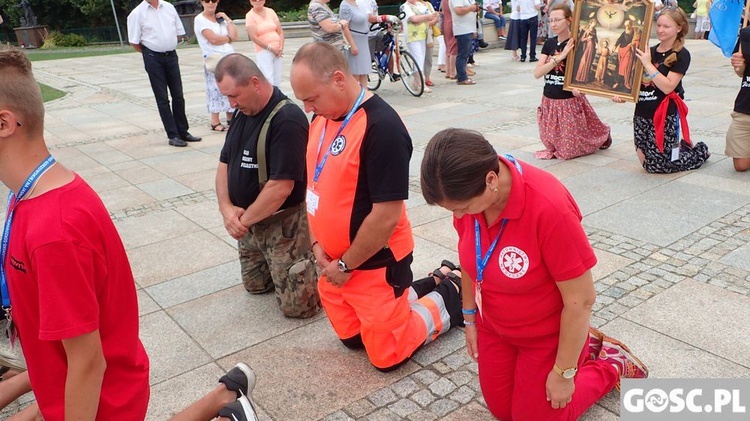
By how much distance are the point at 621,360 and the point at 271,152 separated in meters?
2.08

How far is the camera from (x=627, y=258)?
14.0 feet

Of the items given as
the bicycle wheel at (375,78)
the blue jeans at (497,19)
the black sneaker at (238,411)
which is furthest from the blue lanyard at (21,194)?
the blue jeans at (497,19)

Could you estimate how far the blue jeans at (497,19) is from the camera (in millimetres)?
17250

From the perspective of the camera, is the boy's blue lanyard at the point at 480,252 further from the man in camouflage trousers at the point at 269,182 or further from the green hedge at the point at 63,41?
the green hedge at the point at 63,41

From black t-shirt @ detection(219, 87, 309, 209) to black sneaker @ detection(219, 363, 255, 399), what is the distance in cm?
119

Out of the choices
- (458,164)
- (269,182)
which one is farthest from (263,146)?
(458,164)

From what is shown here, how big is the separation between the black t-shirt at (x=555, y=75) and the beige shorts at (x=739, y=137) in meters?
1.55

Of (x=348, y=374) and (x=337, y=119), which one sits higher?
(x=337, y=119)

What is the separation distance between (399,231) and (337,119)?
2.12 feet

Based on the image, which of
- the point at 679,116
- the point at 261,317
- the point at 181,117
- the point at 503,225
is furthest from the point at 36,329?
the point at 181,117

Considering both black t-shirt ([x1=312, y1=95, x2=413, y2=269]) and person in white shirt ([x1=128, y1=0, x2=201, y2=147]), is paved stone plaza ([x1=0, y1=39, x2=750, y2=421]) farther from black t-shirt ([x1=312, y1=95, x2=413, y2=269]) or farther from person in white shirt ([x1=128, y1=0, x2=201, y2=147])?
black t-shirt ([x1=312, y1=95, x2=413, y2=269])

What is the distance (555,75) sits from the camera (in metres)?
6.54

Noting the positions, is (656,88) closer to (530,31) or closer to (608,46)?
(608,46)

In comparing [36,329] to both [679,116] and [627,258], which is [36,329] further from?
[679,116]
